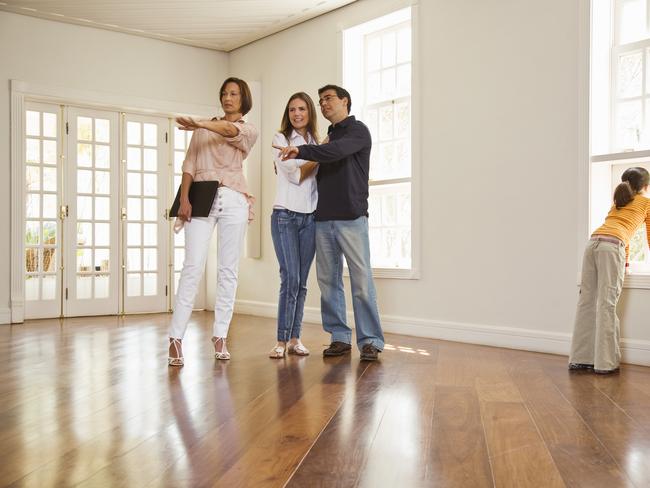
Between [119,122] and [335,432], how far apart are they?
17.0 feet

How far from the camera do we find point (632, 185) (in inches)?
141

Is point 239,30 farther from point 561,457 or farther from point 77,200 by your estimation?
point 561,457

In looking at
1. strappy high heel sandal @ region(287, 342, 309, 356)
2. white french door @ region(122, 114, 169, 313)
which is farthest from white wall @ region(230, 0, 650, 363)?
white french door @ region(122, 114, 169, 313)

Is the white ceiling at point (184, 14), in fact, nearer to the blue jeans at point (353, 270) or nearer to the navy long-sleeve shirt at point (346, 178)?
the navy long-sleeve shirt at point (346, 178)

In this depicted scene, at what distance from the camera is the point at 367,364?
354 cm

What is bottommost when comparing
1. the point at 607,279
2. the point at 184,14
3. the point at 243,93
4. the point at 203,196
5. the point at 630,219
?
the point at 607,279

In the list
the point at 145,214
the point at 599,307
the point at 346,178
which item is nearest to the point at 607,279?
the point at 599,307

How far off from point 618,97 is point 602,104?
110 mm

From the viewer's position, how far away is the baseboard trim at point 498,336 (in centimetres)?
370

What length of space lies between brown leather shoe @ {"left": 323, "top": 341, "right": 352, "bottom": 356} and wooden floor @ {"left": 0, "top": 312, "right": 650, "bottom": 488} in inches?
3.3

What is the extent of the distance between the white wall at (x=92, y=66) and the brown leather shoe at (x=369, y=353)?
3.68 metres

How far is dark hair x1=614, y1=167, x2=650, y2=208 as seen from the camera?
11.7 ft

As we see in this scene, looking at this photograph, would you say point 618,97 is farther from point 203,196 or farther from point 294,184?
point 203,196

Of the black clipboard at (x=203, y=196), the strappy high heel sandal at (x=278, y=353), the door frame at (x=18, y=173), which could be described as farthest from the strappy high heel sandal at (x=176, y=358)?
the door frame at (x=18, y=173)
